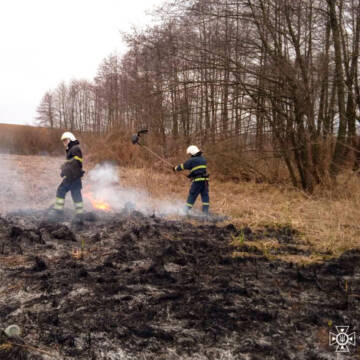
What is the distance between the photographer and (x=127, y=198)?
1008 cm

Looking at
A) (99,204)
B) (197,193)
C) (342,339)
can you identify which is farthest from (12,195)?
(342,339)

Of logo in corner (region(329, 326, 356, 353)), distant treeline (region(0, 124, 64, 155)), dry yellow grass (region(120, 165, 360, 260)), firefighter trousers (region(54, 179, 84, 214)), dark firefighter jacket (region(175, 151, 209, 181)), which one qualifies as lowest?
logo in corner (region(329, 326, 356, 353))

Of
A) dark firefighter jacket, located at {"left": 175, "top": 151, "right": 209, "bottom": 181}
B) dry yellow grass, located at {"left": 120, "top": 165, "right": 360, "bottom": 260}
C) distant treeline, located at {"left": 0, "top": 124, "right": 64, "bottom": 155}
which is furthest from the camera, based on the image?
distant treeline, located at {"left": 0, "top": 124, "right": 64, "bottom": 155}

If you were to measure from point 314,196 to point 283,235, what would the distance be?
13.5 feet

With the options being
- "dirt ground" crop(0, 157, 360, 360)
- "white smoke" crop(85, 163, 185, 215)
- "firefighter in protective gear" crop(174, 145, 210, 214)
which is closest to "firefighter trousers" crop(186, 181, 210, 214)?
"firefighter in protective gear" crop(174, 145, 210, 214)

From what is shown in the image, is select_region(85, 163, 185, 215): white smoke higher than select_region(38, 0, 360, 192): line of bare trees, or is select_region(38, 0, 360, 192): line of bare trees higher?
select_region(38, 0, 360, 192): line of bare trees

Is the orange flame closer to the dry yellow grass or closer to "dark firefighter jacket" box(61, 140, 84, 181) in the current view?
"dark firefighter jacket" box(61, 140, 84, 181)

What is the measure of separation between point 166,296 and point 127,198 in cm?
659

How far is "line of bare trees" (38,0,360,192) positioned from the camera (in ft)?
31.6

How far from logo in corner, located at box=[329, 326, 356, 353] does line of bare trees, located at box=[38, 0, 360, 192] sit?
23.1 ft

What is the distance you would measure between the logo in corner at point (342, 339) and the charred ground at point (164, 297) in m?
0.07

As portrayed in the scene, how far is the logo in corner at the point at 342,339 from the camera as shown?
2.85 metres

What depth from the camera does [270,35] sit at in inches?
404

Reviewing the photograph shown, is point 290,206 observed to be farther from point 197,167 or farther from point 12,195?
point 12,195
